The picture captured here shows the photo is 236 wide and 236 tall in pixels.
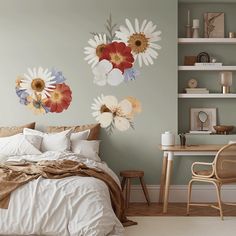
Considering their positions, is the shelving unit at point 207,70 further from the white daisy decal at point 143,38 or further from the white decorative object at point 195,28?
the white daisy decal at point 143,38

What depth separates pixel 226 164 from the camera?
5.09m

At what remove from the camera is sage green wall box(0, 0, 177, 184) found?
6102 millimetres

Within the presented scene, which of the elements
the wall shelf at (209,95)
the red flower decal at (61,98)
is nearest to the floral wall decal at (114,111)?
the red flower decal at (61,98)

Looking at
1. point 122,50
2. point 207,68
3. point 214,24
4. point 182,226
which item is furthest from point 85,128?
point 214,24

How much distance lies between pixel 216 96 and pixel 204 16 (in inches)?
42.8

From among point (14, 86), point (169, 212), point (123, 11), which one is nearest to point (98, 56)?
point (123, 11)

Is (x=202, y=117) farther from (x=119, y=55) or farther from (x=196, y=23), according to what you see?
(x=119, y=55)

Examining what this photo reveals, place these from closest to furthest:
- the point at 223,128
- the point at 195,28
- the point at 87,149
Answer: the point at 87,149 → the point at 223,128 → the point at 195,28

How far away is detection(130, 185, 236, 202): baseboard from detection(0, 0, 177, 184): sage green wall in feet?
1.95

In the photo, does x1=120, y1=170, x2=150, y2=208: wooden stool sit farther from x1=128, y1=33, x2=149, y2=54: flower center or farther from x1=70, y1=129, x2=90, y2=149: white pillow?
x1=128, y1=33, x2=149, y2=54: flower center

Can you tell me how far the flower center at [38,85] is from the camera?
242 inches

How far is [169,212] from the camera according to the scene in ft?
17.9

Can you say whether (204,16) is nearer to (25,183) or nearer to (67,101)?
(67,101)

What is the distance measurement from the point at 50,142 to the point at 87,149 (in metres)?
0.44
